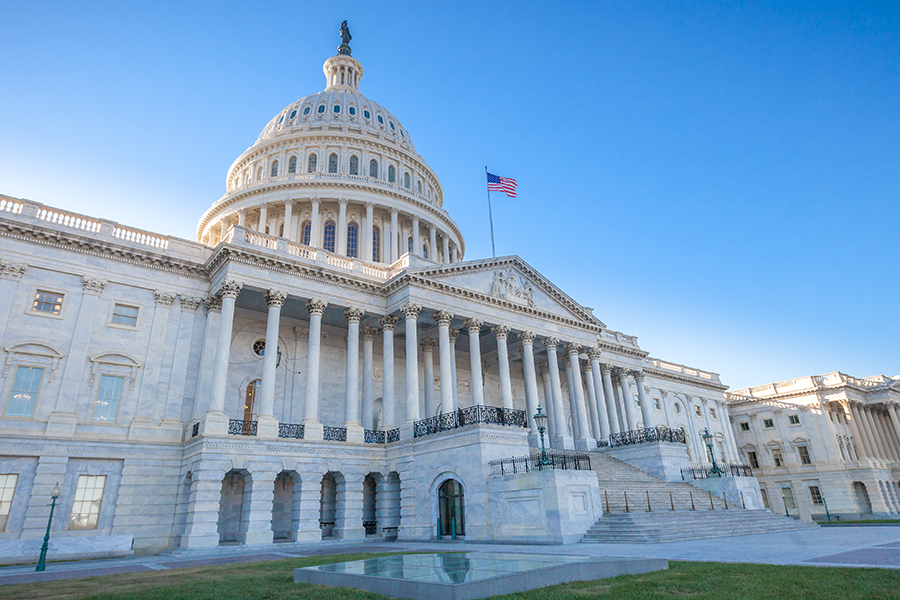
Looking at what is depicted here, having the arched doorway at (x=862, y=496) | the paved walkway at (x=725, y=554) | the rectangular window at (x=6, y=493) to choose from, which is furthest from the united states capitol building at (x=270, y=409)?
the arched doorway at (x=862, y=496)

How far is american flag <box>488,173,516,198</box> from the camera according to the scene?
39.5 m

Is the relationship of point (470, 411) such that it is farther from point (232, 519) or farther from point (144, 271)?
point (144, 271)

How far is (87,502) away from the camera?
24.4m

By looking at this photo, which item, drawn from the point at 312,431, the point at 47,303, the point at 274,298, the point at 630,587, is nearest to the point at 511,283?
the point at 274,298

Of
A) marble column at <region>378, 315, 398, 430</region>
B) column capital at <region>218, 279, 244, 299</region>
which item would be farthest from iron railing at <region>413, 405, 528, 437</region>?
column capital at <region>218, 279, 244, 299</region>

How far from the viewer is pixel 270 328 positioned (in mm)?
28953

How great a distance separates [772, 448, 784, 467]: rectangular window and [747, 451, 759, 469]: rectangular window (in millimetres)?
1943

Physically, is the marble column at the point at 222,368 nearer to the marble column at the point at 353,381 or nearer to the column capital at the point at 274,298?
the column capital at the point at 274,298

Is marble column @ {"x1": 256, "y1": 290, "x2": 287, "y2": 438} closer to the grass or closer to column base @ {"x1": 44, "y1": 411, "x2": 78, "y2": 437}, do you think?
column base @ {"x1": 44, "y1": 411, "x2": 78, "y2": 437}

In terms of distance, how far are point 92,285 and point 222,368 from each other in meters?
7.64

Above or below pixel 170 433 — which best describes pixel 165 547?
below

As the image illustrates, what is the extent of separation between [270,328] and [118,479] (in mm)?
9535

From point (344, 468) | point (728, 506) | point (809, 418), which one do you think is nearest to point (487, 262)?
point (344, 468)

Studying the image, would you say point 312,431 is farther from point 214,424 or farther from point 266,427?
Answer: point 214,424
